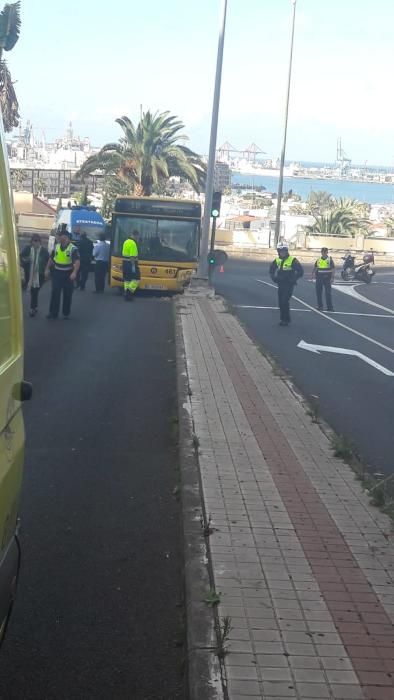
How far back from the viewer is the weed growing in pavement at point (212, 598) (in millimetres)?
5207

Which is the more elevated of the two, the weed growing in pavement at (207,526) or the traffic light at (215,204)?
the traffic light at (215,204)

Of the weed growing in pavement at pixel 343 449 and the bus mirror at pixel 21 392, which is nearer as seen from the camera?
the bus mirror at pixel 21 392

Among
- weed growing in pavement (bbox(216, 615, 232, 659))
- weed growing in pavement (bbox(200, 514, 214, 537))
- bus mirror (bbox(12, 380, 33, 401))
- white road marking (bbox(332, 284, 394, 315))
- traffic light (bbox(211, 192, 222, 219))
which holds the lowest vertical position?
white road marking (bbox(332, 284, 394, 315))

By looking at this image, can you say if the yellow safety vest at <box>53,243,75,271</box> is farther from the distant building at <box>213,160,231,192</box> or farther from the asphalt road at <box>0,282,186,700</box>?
the distant building at <box>213,160,231,192</box>

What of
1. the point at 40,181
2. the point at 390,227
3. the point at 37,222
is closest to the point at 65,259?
the point at 37,222

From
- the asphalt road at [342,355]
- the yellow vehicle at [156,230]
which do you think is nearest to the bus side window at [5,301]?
the asphalt road at [342,355]

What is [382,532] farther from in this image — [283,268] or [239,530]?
[283,268]

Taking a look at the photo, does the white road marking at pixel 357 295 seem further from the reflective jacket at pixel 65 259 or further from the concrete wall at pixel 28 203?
the concrete wall at pixel 28 203

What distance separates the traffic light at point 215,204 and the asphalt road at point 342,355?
2596 millimetres

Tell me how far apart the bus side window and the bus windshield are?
82.4ft

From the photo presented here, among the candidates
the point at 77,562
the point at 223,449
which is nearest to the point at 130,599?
the point at 77,562

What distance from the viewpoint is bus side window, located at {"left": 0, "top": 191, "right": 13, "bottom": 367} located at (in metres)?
3.76

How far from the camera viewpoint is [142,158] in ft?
171

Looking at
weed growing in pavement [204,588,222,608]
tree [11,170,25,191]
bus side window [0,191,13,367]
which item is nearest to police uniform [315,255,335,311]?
weed growing in pavement [204,588,222,608]
